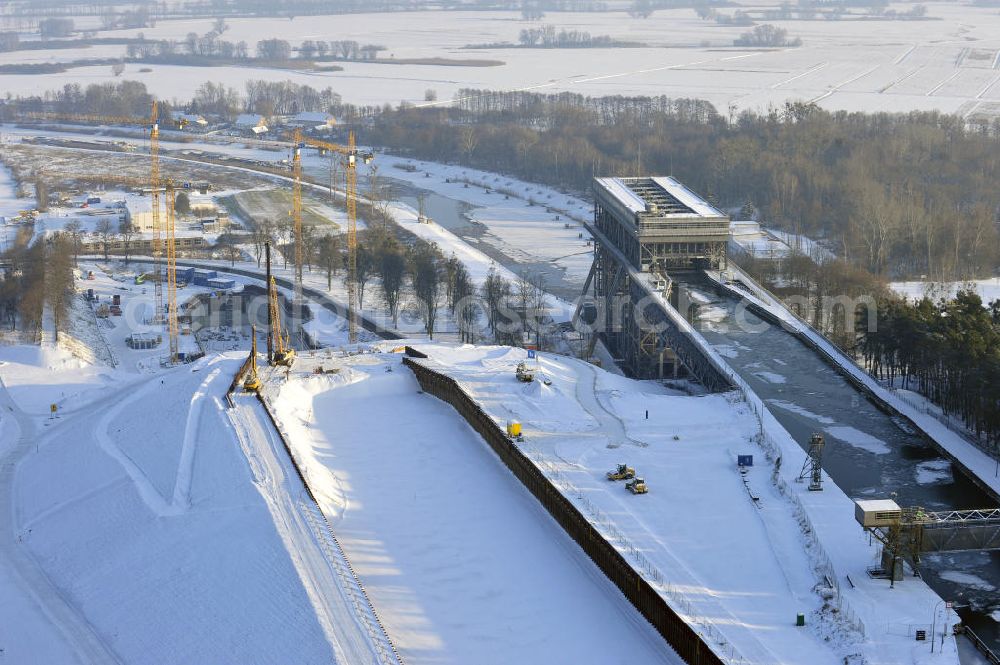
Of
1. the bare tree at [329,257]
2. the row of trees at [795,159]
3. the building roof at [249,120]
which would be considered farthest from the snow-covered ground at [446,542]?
the building roof at [249,120]

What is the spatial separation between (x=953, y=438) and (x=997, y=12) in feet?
451

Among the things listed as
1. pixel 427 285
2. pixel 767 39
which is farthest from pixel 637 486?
pixel 767 39

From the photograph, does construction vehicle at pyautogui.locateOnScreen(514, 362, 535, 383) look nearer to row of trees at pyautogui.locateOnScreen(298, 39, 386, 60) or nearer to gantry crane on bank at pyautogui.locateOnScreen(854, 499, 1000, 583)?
gantry crane on bank at pyautogui.locateOnScreen(854, 499, 1000, 583)

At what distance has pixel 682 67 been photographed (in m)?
120

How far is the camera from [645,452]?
25.1 m

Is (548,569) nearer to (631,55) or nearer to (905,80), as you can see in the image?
(905,80)

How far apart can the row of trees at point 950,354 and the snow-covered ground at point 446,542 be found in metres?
9.94

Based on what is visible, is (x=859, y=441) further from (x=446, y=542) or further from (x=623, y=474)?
(x=446, y=542)

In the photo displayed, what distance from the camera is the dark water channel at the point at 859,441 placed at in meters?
20.3

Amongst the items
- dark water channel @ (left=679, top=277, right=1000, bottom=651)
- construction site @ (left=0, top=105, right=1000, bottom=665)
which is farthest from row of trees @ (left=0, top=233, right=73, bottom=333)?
dark water channel @ (left=679, top=277, right=1000, bottom=651)

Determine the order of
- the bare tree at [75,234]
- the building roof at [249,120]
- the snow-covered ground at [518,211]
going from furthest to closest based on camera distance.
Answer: the building roof at [249,120] < the snow-covered ground at [518,211] < the bare tree at [75,234]

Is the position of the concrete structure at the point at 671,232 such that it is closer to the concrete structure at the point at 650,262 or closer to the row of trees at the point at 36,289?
the concrete structure at the point at 650,262

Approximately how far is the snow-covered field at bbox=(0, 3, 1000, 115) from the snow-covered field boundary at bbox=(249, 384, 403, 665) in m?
69.8


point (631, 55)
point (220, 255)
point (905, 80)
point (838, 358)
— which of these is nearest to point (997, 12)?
point (631, 55)
